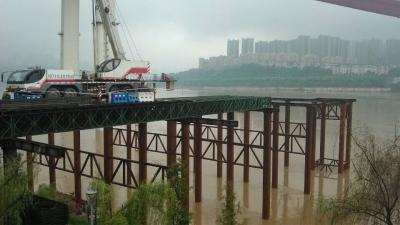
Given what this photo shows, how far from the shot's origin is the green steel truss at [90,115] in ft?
43.1

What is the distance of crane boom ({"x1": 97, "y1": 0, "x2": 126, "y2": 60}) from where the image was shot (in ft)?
92.3

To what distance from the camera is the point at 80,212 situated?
56.3 ft

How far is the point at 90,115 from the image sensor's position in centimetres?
1523

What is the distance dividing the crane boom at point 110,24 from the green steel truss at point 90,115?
33.4 feet

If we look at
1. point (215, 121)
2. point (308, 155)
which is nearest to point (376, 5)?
point (308, 155)

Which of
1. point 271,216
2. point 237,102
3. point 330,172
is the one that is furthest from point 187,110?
point 330,172

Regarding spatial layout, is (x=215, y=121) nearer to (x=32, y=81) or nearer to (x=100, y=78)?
(x=100, y=78)

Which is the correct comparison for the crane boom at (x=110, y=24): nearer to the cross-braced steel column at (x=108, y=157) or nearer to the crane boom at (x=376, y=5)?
the cross-braced steel column at (x=108, y=157)

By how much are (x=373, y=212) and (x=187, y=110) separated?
1022 cm

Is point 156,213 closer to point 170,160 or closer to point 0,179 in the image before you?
point 0,179

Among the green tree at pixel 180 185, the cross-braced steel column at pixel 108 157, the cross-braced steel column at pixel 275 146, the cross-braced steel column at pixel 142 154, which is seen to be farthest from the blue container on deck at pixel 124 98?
the cross-braced steel column at pixel 275 146

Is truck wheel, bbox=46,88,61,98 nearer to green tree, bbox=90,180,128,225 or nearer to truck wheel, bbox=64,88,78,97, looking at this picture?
truck wheel, bbox=64,88,78,97

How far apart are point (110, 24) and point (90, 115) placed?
1428 centimetres

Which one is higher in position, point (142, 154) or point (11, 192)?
point (11, 192)
